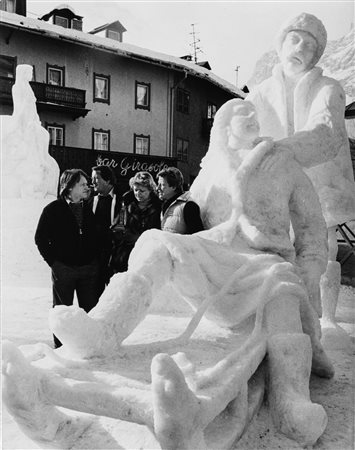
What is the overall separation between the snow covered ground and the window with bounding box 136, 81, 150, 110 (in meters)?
14.9

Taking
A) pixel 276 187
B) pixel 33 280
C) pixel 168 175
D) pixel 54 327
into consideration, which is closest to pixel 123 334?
pixel 54 327

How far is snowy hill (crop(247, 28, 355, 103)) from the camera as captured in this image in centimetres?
407

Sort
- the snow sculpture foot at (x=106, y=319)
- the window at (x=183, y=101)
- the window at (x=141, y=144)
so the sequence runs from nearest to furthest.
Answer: the snow sculpture foot at (x=106, y=319) < the window at (x=141, y=144) < the window at (x=183, y=101)

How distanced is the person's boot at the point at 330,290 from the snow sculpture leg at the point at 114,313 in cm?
201

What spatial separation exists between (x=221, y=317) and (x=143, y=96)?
71.2 ft

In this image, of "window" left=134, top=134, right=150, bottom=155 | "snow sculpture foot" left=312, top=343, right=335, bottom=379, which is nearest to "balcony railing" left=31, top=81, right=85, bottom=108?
"window" left=134, top=134, right=150, bottom=155

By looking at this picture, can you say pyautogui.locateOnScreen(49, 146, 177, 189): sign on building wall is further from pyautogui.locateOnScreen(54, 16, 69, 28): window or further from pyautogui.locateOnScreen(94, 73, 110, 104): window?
pyautogui.locateOnScreen(54, 16, 69, 28): window

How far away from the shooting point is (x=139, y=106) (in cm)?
2370

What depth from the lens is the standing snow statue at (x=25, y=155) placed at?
9.79 metres

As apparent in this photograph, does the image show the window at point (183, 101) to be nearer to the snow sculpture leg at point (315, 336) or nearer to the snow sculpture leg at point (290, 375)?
the snow sculpture leg at point (315, 336)

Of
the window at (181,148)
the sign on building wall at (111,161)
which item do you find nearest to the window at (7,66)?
the sign on building wall at (111,161)

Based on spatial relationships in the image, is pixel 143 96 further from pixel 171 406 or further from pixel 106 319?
pixel 171 406

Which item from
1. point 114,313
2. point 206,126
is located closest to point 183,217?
point 114,313

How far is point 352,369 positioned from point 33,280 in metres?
5.30
